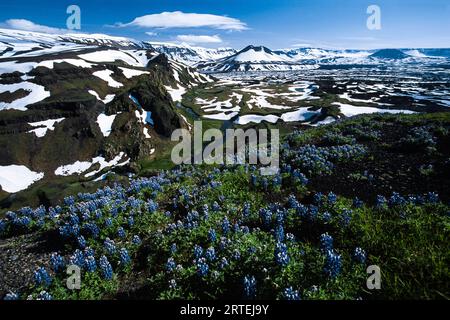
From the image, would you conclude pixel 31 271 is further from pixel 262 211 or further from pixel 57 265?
pixel 262 211

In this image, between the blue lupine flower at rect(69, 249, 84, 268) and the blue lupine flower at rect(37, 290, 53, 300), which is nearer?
the blue lupine flower at rect(37, 290, 53, 300)

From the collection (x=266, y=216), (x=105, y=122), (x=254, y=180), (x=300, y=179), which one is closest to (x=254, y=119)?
(x=105, y=122)

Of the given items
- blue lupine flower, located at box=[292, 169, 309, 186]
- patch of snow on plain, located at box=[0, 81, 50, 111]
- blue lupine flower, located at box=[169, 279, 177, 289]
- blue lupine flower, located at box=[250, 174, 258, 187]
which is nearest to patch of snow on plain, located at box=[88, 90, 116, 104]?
patch of snow on plain, located at box=[0, 81, 50, 111]

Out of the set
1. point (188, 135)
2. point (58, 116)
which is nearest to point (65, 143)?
point (58, 116)

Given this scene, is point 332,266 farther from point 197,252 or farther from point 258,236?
point 197,252

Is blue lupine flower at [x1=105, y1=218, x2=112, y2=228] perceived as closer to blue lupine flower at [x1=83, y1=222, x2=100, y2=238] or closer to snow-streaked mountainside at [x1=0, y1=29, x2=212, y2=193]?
blue lupine flower at [x1=83, y1=222, x2=100, y2=238]

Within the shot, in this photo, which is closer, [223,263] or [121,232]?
[223,263]

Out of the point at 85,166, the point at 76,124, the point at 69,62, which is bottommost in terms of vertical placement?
the point at 85,166
